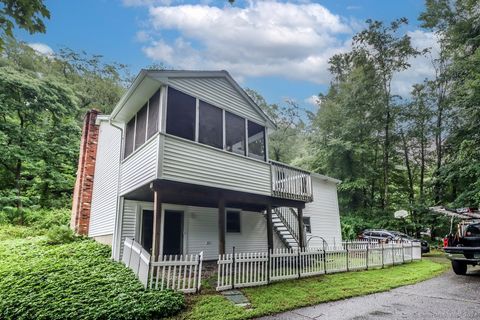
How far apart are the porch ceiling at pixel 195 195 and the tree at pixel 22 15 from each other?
13.4 ft

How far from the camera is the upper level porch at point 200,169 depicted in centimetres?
744

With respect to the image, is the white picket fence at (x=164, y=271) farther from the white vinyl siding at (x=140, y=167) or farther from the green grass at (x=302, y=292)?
the white vinyl siding at (x=140, y=167)

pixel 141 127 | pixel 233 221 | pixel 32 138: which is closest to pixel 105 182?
pixel 141 127

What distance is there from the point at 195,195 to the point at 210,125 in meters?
2.25

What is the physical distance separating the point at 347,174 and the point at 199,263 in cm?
2068

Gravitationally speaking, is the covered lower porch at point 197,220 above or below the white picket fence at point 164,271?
above

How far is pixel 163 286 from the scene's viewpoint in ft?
19.7

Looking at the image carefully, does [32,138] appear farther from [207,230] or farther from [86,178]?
[207,230]

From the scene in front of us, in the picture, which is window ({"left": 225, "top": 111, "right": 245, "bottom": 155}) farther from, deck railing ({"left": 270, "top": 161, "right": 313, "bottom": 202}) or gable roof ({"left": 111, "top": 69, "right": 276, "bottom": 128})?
deck railing ({"left": 270, "top": 161, "right": 313, "bottom": 202})

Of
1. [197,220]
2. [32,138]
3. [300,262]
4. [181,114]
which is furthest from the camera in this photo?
[32,138]

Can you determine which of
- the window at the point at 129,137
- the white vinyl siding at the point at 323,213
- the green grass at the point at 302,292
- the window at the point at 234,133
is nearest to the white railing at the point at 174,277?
the green grass at the point at 302,292

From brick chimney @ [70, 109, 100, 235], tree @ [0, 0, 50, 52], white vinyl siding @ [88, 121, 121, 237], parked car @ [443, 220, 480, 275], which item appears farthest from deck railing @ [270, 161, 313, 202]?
brick chimney @ [70, 109, 100, 235]

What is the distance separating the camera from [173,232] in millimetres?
10719

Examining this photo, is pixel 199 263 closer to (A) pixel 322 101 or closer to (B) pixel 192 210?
(B) pixel 192 210
